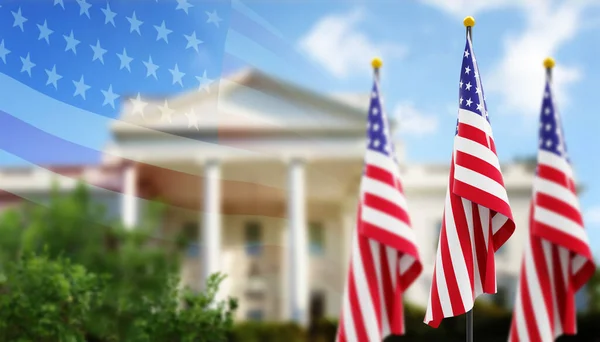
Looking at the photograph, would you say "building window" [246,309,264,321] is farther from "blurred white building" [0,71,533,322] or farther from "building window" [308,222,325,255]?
Result: "building window" [308,222,325,255]

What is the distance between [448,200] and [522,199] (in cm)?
2829

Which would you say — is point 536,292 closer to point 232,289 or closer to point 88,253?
point 88,253

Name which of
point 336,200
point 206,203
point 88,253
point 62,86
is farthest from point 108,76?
point 336,200

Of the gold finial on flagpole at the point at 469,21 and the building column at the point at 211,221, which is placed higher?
the building column at the point at 211,221

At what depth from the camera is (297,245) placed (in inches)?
1209

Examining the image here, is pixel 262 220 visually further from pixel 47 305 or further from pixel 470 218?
pixel 470 218

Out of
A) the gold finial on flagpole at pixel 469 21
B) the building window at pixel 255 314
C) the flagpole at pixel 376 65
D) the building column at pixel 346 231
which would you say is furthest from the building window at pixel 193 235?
the gold finial on flagpole at pixel 469 21

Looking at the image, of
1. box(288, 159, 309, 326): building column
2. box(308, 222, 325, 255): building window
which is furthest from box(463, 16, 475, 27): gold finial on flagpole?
box(308, 222, 325, 255): building window

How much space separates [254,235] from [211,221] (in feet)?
17.9

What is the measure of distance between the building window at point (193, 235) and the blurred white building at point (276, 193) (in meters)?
0.05

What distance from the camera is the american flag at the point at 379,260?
1063 cm

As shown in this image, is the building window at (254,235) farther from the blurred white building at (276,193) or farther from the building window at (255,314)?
the building window at (255,314)

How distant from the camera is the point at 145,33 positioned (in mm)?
8188

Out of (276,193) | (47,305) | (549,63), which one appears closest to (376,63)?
(549,63)
